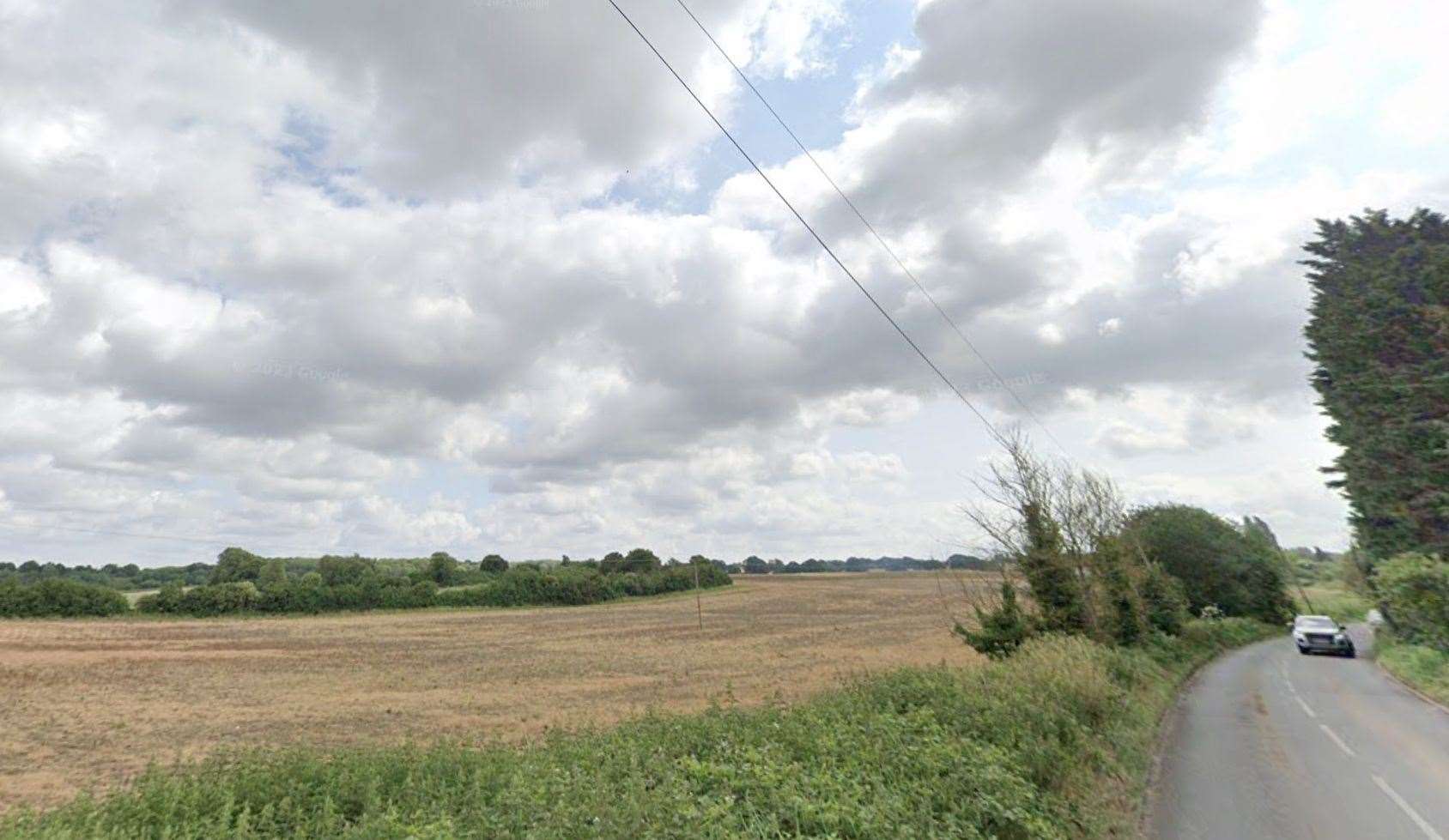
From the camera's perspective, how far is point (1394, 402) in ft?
97.6

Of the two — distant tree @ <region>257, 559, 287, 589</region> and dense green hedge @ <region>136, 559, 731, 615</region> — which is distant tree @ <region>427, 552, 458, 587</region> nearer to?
dense green hedge @ <region>136, 559, 731, 615</region>

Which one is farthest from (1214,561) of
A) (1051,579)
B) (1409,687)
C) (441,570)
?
(441,570)

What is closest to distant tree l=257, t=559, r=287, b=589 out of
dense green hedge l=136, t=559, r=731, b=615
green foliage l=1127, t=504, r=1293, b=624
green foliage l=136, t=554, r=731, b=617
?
green foliage l=136, t=554, r=731, b=617

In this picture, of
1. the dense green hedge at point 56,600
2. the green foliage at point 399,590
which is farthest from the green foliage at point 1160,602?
the dense green hedge at point 56,600

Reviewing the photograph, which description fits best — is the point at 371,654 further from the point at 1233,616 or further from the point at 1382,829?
the point at 1233,616

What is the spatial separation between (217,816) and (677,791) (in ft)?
21.0

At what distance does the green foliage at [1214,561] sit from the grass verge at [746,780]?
39386 mm

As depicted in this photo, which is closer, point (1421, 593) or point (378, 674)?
point (1421, 593)

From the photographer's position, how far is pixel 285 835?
313 inches

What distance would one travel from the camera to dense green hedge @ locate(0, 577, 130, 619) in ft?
251

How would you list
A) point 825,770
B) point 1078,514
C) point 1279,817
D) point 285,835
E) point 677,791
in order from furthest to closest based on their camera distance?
1. point 1078,514
2. point 1279,817
3. point 285,835
4. point 825,770
5. point 677,791

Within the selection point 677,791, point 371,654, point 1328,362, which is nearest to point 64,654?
point 371,654

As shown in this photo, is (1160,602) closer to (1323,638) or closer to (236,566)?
(1323,638)

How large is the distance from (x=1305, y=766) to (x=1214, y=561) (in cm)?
4234
